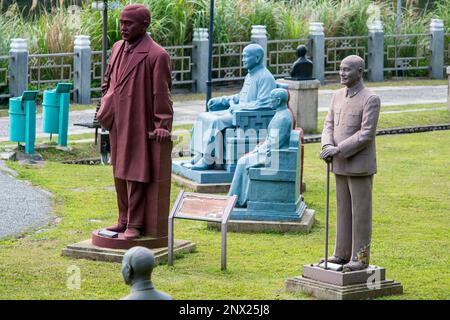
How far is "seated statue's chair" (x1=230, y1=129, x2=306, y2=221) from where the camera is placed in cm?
1492

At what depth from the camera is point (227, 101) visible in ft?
60.3

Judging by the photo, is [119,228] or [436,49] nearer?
[119,228]

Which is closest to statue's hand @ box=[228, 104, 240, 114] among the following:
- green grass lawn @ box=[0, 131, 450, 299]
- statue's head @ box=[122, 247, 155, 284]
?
green grass lawn @ box=[0, 131, 450, 299]

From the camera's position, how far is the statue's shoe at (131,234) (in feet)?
42.4

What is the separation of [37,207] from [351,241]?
5.94 meters

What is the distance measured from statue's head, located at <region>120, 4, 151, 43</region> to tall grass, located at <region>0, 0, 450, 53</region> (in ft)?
52.2

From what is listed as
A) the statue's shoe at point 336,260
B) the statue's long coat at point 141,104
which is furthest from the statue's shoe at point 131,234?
the statue's shoe at point 336,260

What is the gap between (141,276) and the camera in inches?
311

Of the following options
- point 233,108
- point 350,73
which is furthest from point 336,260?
point 233,108

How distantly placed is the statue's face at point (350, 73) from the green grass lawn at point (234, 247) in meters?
1.97

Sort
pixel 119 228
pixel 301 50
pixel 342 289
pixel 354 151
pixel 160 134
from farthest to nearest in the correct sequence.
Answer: pixel 301 50, pixel 119 228, pixel 160 134, pixel 354 151, pixel 342 289

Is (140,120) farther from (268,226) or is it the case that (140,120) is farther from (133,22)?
(268,226)

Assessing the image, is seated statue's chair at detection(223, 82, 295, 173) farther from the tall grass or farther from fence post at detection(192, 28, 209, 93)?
fence post at detection(192, 28, 209, 93)

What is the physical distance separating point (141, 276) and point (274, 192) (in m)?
7.19
